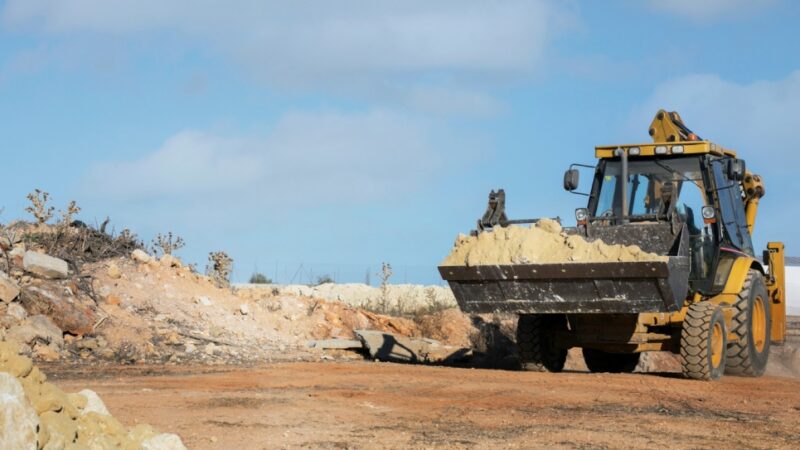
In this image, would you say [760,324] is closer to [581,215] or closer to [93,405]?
[581,215]

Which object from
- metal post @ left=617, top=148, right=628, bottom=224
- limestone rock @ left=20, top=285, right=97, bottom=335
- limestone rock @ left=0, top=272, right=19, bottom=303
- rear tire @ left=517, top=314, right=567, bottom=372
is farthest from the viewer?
limestone rock @ left=20, top=285, right=97, bottom=335

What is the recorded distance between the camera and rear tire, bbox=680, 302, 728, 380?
1260 centimetres

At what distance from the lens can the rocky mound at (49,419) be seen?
5.22 metres

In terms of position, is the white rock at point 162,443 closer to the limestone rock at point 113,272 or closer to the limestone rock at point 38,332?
the limestone rock at point 38,332

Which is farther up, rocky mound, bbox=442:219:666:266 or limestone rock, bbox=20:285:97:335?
rocky mound, bbox=442:219:666:266

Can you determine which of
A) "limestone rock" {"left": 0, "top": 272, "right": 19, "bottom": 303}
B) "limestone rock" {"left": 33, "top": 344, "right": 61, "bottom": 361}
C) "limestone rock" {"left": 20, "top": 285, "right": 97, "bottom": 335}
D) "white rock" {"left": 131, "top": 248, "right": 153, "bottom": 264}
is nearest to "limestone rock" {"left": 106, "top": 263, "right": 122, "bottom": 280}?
"white rock" {"left": 131, "top": 248, "right": 153, "bottom": 264}

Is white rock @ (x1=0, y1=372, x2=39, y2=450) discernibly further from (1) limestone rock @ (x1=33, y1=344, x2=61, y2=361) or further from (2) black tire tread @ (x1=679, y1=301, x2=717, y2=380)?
(1) limestone rock @ (x1=33, y1=344, x2=61, y2=361)

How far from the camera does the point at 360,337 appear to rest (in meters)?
17.8

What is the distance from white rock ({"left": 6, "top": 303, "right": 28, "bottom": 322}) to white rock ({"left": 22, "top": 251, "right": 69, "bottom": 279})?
1542mm

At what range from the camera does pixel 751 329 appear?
14102 mm

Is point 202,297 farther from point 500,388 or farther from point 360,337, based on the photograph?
point 500,388

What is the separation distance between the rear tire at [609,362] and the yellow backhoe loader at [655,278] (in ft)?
5.10

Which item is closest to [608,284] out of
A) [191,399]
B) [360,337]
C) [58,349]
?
[191,399]

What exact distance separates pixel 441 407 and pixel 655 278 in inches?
138
